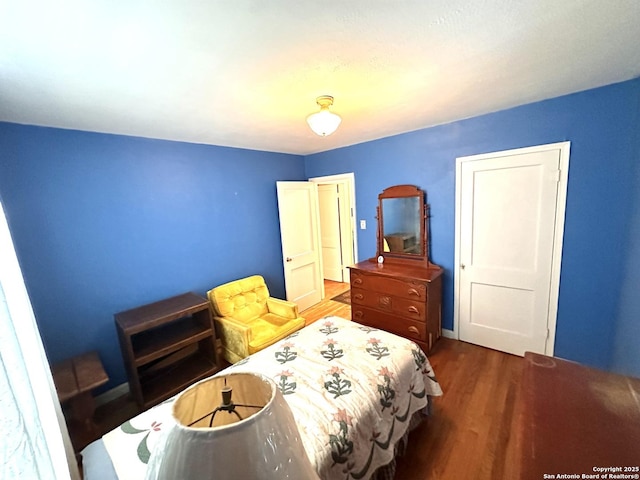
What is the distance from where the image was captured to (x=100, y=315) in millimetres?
2184

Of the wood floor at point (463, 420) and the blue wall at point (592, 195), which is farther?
the blue wall at point (592, 195)

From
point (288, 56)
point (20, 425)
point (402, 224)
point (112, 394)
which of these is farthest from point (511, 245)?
point (112, 394)

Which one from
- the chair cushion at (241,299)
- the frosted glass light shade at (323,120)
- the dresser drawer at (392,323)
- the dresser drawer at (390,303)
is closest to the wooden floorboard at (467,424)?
the dresser drawer at (392,323)

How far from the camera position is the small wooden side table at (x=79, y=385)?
64.7 inches

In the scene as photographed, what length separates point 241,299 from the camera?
9.23 feet

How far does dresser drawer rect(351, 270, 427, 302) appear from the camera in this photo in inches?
99.0

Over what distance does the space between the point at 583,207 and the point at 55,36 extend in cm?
341

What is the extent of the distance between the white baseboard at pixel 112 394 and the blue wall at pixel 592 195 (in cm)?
373

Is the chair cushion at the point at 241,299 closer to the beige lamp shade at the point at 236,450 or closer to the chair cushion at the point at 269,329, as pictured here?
the chair cushion at the point at 269,329

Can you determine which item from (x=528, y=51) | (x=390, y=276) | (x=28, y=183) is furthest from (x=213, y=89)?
(x=390, y=276)

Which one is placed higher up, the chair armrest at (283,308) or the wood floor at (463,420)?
the chair armrest at (283,308)

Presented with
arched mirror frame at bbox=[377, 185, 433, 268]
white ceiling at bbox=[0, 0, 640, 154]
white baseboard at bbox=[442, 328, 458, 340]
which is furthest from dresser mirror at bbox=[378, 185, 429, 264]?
white ceiling at bbox=[0, 0, 640, 154]

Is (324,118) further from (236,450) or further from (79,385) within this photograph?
(79,385)

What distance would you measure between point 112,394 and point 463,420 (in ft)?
9.68
